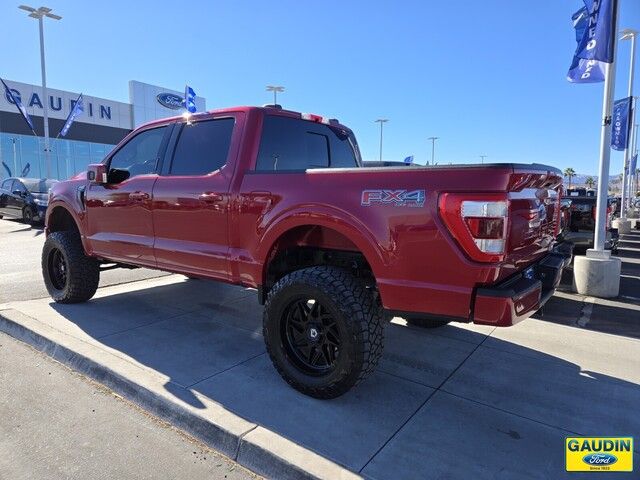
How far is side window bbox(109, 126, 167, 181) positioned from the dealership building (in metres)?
28.3

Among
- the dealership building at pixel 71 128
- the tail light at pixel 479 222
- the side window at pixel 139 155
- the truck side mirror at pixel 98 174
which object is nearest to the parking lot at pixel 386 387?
the tail light at pixel 479 222

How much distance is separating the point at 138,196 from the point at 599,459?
4.05 meters

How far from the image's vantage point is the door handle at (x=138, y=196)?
4.21 meters

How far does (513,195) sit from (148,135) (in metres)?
3.57

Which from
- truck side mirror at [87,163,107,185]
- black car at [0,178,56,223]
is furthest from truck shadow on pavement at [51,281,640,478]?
black car at [0,178,56,223]

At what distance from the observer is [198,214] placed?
3746mm

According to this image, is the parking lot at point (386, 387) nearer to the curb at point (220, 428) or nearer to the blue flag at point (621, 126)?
the curb at point (220, 428)

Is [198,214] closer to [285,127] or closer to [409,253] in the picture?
[285,127]

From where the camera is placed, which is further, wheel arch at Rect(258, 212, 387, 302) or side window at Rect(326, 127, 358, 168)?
side window at Rect(326, 127, 358, 168)

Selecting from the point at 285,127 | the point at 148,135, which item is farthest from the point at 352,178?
the point at 148,135

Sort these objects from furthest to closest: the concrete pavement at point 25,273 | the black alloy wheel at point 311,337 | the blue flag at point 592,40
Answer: the blue flag at point 592,40 < the concrete pavement at point 25,273 < the black alloy wheel at point 311,337

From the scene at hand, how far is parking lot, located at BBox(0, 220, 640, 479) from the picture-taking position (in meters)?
2.50

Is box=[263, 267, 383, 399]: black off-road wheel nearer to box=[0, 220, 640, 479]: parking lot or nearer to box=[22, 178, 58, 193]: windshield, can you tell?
box=[0, 220, 640, 479]: parking lot

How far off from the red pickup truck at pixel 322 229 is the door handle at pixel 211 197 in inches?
0.5
